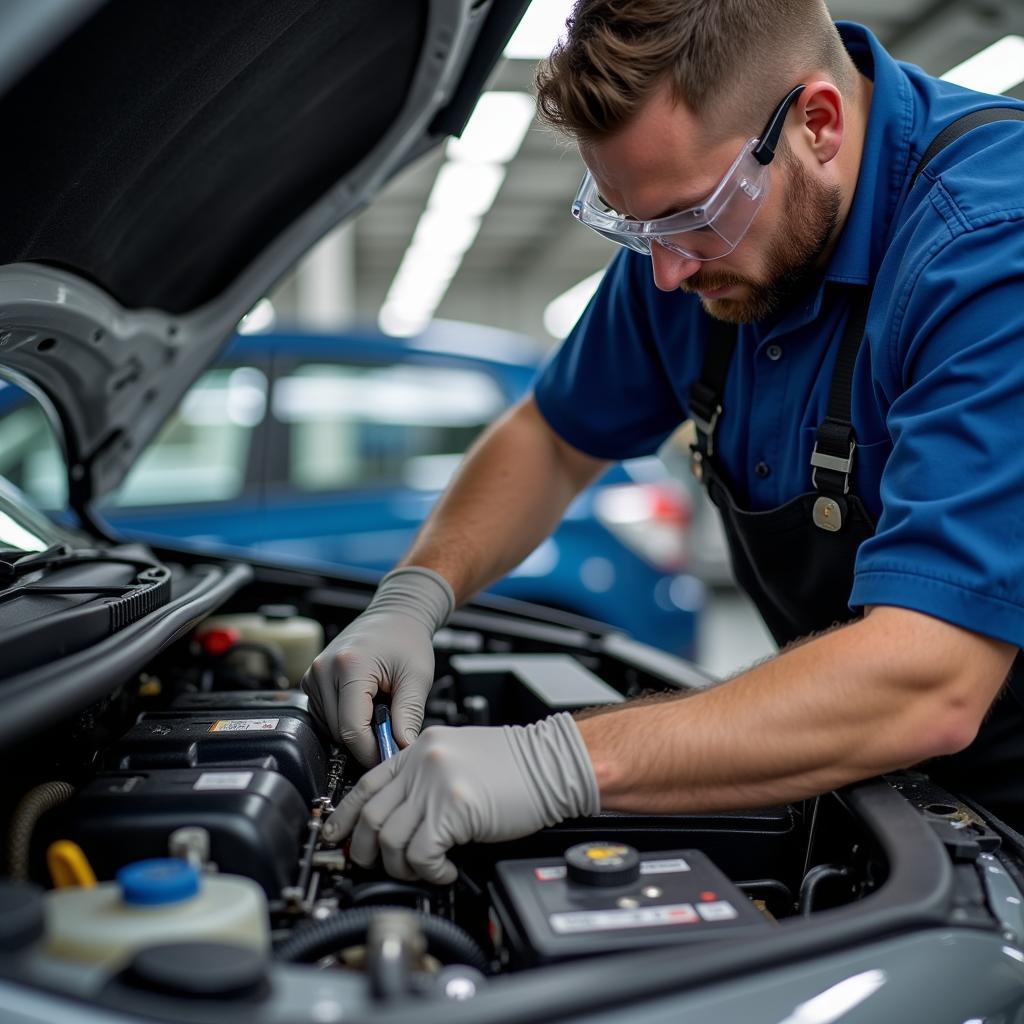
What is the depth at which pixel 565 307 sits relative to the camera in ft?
50.2

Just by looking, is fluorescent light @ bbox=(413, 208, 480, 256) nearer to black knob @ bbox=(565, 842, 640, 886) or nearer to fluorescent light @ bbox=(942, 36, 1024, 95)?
fluorescent light @ bbox=(942, 36, 1024, 95)

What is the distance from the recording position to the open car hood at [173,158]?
1.02 meters

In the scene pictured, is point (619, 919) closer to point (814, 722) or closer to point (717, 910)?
point (717, 910)

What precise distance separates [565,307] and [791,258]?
14175 mm

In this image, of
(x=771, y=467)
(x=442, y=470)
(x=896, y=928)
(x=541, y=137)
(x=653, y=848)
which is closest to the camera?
(x=896, y=928)

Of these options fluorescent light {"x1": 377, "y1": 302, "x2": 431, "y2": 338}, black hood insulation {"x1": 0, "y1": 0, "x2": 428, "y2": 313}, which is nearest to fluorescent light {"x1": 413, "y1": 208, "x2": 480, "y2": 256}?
fluorescent light {"x1": 377, "y1": 302, "x2": 431, "y2": 338}

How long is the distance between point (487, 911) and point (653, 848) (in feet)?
0.60

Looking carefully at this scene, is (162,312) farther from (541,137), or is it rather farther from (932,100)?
(541,137)

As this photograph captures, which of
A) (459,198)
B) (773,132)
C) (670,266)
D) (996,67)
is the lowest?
(670,266)

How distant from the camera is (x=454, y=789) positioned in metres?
1.01

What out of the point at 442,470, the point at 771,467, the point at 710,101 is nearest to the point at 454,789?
the point at 771,467

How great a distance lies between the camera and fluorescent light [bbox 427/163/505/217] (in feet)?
27.7

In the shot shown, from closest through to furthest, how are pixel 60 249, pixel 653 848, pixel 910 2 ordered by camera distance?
pixel 653 848, pixel 60 249, pixel 910 2

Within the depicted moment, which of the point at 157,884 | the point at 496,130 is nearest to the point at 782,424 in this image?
the point at 157,884
